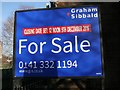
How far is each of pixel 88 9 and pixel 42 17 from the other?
0.91 meters

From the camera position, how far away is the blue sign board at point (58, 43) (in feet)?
16.7

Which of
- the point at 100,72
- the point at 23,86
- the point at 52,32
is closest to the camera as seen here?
the point at 100,72

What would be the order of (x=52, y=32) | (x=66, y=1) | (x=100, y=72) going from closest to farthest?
(x=100, y=72) → (x=52, y=32) → (x=66, y=1)

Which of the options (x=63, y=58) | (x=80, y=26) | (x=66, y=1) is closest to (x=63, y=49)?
(x=63, y=58)

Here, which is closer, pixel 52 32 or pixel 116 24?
pixel 52 32

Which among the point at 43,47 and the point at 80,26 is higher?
the point at 80,26

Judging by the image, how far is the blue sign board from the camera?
5.08 m

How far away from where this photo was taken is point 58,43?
523cm

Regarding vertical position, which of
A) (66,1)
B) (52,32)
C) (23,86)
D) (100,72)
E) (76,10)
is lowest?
(23,86)

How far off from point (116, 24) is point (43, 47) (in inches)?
233

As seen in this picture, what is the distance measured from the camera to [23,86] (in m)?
6.81

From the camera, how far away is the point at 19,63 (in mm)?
5410

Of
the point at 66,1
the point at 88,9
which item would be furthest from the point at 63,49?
the point at 66,1

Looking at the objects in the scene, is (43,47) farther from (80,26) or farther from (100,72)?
(100,72)
